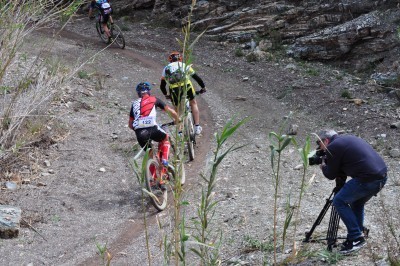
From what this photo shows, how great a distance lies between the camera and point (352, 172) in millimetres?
6418

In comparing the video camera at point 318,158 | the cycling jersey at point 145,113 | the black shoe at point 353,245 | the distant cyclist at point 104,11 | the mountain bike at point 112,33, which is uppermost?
the distant cyclist at point 104,11

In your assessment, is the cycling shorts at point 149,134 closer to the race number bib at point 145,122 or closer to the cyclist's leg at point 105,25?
the race number bib at point 145,122

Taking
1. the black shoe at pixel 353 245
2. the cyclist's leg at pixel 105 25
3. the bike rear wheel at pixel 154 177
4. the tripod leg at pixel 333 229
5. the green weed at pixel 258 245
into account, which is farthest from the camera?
the cyclist's leg at pixel 105 25

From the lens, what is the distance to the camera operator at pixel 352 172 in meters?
6.38

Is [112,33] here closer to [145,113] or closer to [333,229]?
[145,113]

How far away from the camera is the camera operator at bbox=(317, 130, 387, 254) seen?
6383 millimetres

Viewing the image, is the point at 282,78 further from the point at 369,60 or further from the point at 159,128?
the point at 159,128

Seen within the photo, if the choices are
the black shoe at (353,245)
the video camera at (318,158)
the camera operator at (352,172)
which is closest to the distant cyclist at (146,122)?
the video camera at (318,158)

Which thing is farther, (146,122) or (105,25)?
(105,25)

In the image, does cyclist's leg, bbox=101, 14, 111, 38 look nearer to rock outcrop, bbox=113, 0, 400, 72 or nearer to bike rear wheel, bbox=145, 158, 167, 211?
rock outcrop, bbox=113, 0, 400, 72

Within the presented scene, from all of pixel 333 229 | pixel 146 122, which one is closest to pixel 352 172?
pixel 333 229

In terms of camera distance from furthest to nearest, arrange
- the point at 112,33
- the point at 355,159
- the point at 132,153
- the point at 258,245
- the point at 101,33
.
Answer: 1. the point at 101,33
2. the point at 112,33
3. the point at 132,153
4. the point at 258,245
5. the point at 355,159

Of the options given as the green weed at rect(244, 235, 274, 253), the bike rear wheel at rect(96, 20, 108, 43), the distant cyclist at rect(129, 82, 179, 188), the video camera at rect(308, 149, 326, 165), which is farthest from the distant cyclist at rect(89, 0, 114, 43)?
the video camera at rect(308, 149, 326, 165)

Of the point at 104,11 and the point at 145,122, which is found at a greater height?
the point at 104,11
